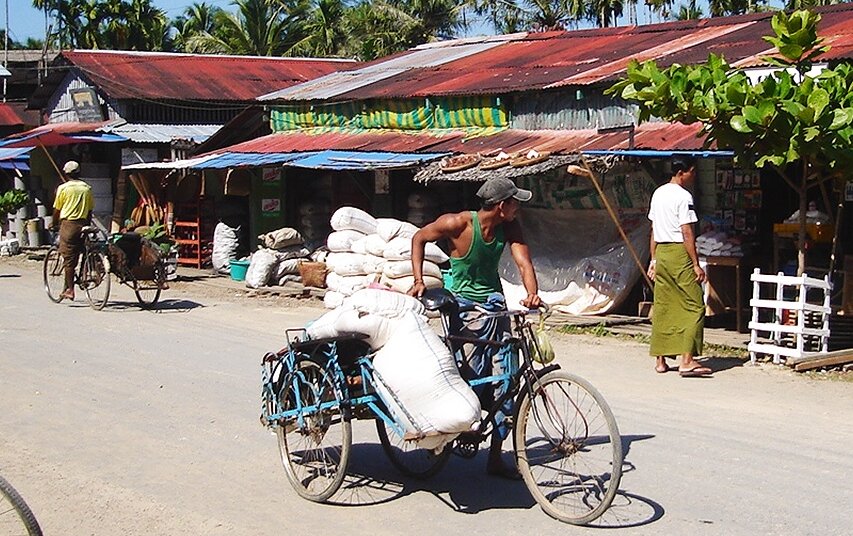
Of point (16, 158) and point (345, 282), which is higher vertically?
point (16, 158)

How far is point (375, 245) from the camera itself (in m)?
13.5

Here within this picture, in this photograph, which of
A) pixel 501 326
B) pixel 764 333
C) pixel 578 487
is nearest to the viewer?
pixel 578 487

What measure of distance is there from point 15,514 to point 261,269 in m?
13.4

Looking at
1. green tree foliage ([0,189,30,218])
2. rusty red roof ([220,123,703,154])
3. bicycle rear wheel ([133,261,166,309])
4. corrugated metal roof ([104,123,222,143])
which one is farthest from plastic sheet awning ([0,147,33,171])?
bicycle rear wheel ([133,261,166,309])

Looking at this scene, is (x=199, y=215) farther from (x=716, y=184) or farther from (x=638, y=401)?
(x=638, y=401)

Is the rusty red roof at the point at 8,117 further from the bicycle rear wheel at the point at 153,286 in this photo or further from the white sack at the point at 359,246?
the white sack at the point at 359,246

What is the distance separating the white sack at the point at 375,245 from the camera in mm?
13457

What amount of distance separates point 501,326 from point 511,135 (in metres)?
9.85

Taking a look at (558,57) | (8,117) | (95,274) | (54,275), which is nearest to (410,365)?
(95,274)

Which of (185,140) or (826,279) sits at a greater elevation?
(185,140)

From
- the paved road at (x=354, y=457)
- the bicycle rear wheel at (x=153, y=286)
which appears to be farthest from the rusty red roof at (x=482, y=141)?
the bicycle rear wheel at (x=153, y=286)

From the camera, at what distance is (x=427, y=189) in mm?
18016

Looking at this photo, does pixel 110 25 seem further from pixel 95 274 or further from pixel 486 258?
pixel 486 258

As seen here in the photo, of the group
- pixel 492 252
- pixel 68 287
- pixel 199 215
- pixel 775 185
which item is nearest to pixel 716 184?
pixel 775 185
